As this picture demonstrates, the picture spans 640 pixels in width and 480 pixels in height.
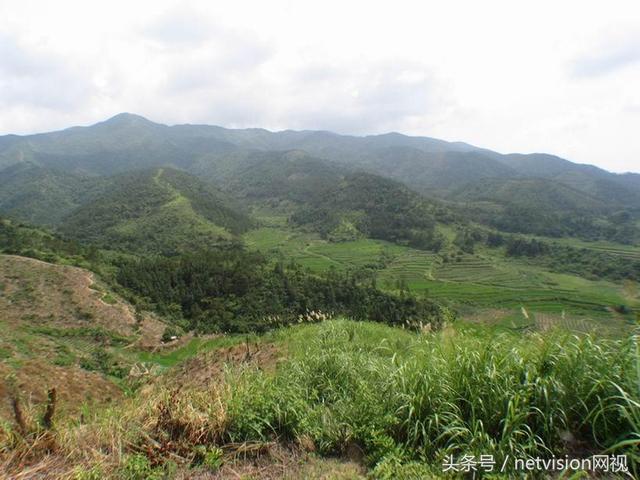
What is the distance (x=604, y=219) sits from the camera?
5340 inches

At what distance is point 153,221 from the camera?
343 ft

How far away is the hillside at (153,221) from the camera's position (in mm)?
95125

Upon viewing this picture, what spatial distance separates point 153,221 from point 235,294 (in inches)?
2570

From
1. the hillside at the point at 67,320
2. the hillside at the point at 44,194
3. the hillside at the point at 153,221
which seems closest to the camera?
the hillside at the point at 67,320

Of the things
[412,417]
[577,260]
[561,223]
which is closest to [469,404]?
[412,417]

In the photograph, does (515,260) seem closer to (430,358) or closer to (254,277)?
(254,277)

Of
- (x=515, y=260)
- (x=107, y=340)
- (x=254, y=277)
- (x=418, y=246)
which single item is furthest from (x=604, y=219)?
(x=107, y=340)

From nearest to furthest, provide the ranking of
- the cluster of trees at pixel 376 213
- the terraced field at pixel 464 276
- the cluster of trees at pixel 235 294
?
the cluster of trees at pixel 235 294, the terraced field at pixel 464 276, the cluster of trees at pixel 376 213

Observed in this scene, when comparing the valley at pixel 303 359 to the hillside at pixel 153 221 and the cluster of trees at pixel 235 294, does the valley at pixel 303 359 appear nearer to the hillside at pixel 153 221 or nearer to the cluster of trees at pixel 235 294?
the cluster of trees at pixel 235 294

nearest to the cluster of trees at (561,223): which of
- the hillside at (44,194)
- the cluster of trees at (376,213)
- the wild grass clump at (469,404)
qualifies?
the cluster of trees at (376,213)

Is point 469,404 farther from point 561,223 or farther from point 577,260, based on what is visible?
point 561,223

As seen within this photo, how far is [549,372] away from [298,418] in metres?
2.69

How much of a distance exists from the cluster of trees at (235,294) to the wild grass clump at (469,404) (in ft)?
126

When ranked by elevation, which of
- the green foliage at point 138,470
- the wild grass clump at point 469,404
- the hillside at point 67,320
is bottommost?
the hillside at point 67,320
